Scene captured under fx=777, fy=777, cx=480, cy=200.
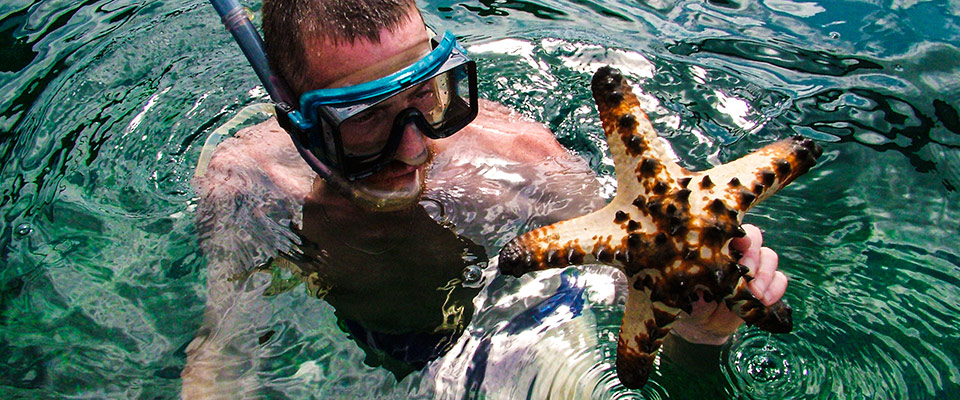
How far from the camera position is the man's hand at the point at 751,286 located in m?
2.55

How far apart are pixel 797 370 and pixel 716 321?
88cm

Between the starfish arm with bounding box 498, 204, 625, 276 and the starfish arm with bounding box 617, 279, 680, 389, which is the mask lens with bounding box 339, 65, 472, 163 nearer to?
the starfish arm with bounding box 498, 204, 625, 276

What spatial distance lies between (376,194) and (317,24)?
773mm

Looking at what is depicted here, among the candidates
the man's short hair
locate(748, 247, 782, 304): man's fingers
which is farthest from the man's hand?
the man's short hair

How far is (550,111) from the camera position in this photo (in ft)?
16.6

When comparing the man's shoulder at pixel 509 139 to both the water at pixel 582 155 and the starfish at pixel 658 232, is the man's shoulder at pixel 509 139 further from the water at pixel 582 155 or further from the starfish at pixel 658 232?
the starfish at pixel 658 232

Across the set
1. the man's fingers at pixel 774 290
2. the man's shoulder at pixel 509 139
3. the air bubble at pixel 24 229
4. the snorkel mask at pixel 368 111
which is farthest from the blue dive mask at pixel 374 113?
the air bubble at pixel 24 229

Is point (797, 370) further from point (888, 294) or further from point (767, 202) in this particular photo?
point (767, 202)

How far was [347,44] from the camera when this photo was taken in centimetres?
292

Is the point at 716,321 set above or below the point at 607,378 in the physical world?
above

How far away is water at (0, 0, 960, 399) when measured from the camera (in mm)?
3520

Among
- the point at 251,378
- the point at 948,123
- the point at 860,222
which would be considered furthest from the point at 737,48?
the point at 251,378

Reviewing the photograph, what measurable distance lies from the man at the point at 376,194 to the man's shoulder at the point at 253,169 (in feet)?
0.04

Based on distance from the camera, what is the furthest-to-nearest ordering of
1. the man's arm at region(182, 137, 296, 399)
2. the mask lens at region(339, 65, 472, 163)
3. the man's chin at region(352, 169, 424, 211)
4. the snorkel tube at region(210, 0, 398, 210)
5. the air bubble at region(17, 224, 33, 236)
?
the air bubble at region(17, 224, 33, 236) → the man's arm at region(182, 137, 296, 399) → the man's chin at region(352, 169, 424, 211) → the snorkel tube at region(210, 0, 398, 210) → the mask lens at region(339, 65, 472, 163)
